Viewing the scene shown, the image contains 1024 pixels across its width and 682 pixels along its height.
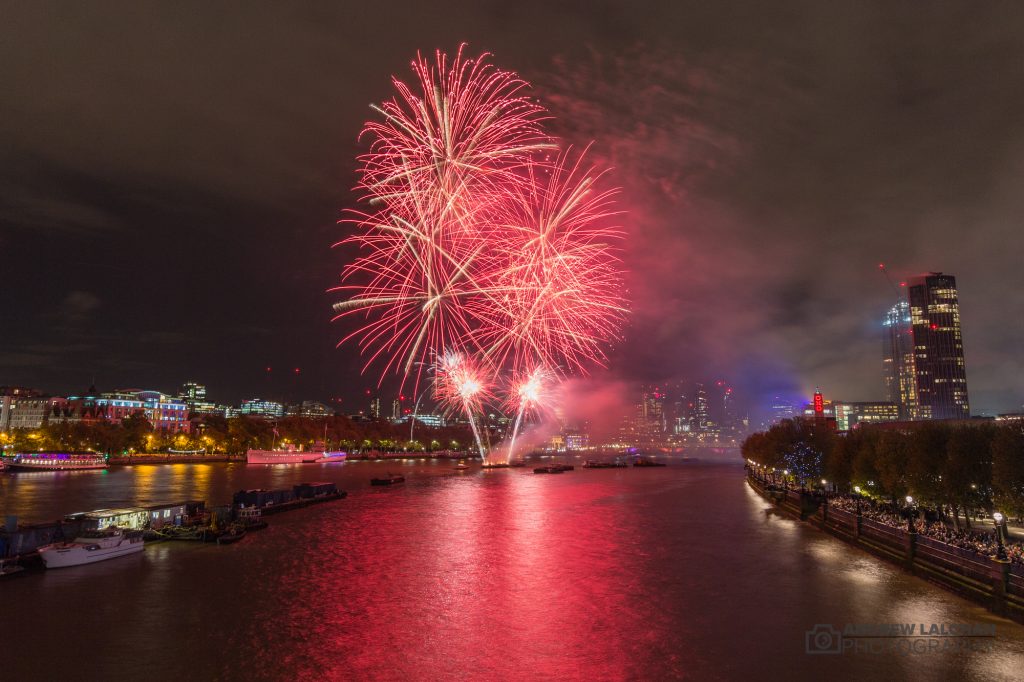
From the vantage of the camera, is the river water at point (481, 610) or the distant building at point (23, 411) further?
the distant building at point (23, 411)

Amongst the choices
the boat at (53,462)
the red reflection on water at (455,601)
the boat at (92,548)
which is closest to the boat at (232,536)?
the red reflection on water at (455,601)

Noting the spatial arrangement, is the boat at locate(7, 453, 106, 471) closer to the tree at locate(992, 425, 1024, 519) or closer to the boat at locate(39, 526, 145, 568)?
the boat at locate(39, 526, 145, 568)

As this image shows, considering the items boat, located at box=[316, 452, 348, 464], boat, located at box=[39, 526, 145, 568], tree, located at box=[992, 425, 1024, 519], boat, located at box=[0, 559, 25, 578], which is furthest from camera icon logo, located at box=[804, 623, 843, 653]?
boat, located at box=[316, 452, 348, 464]

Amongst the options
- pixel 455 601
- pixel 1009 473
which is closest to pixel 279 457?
pixel 455 601

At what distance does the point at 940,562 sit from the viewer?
74.4 ft

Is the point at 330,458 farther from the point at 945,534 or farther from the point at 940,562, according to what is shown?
the point at 940,562

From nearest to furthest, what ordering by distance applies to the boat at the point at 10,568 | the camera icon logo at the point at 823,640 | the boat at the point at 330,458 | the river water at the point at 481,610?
the river water at the point at 481,610 < the camera icon logo at the point at 823,640 < the boat at the point at 10,568 < the boat at the point at 330,458

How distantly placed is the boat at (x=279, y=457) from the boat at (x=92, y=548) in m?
97.5

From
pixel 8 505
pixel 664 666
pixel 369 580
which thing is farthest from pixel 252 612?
pixel 8 505

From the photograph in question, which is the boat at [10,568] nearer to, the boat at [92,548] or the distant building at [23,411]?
the boat at [92,548]

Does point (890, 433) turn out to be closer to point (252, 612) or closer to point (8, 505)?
point (252, 612)

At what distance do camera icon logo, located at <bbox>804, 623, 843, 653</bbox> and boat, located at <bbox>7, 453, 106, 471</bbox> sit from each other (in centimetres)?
10589

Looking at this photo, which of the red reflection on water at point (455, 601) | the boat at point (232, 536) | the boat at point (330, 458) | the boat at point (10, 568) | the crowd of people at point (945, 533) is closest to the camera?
the red reflection on water at point (455, 601)

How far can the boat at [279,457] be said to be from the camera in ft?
395
